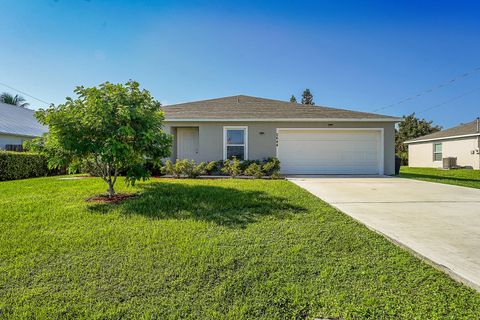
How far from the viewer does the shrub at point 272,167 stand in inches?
425

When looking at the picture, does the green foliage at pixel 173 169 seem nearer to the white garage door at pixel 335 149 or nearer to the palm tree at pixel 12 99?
the white garage door at pixel 335 149

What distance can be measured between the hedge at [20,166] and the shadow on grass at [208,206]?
771 centimetres

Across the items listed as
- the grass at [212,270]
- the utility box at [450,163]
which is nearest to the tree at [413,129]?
the utility box at [450,163]

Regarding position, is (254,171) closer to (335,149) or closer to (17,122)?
(335,149)

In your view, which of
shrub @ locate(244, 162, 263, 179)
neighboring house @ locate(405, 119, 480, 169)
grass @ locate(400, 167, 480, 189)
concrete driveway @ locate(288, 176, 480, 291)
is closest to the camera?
concrete driveway @ locate(288, 176, 480, 291)

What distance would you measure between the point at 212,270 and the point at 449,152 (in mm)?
24857

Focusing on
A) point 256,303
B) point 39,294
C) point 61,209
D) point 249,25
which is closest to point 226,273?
point 256,303

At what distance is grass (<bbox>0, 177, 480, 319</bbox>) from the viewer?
2.14 metres

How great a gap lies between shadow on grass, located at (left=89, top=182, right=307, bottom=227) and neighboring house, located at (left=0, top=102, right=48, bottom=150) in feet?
44.3

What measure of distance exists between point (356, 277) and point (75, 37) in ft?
44.9

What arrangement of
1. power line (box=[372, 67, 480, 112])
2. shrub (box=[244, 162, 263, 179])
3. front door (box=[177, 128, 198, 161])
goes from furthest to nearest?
power line (box=[372, 67, 480, 112]) → front door (box=[177, 128, 198, 161]) → shrub (box=[244, 162, 263, 179])

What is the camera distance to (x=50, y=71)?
14266 millimetres

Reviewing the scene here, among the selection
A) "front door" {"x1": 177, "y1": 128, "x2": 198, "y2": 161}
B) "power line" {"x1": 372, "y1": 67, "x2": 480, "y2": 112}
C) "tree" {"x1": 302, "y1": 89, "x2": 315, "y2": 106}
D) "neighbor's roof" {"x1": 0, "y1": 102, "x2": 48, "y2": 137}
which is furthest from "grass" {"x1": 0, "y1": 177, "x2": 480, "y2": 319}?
"tree" {"x1": 302, "y1": 89, "x2": 315, "y2": 106}

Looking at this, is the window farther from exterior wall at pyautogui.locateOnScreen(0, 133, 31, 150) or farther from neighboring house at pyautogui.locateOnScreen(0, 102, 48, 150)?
exterior wall at pyautogui.locateOnScreen(0, 133, 31, 150)
